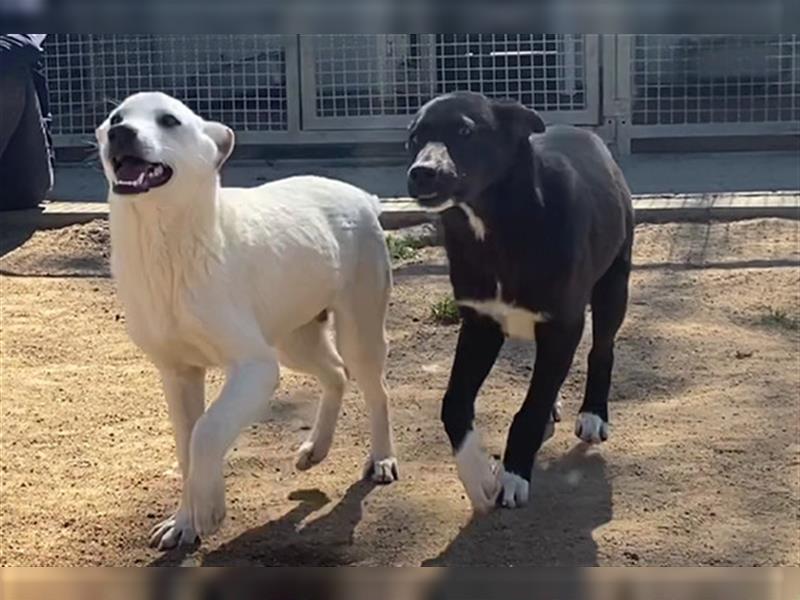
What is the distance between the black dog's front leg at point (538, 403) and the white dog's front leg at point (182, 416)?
91 centimetres

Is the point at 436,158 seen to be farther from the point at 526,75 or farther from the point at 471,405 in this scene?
the point at 526,75

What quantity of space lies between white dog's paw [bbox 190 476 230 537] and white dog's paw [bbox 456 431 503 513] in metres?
0.76

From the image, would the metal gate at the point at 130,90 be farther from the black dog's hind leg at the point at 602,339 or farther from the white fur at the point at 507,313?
the white fur at the point at 507,313

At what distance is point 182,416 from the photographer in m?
3.67

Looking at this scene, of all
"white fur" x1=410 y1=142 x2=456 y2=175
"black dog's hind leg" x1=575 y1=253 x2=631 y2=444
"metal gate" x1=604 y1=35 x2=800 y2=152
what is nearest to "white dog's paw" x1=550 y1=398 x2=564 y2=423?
"black dog's hind leg" x1=575 y1=253 x2=631 y2=444

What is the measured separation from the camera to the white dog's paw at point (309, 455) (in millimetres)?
4164

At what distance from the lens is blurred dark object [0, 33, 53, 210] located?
787 centimetres

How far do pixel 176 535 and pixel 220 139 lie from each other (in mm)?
1107

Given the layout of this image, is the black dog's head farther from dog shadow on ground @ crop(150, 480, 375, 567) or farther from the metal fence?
the metal fence

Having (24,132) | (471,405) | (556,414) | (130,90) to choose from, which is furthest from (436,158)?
(130,90)

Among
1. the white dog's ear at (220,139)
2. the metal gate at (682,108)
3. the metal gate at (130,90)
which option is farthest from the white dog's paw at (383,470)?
the metal gate at (682,108)

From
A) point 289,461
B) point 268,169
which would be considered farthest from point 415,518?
point 268,169

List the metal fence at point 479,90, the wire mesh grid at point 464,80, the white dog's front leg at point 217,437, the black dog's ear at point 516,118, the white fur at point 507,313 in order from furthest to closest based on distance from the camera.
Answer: the metal fence at point 479,90, the wire mesh grid at point 464,80, the white fur at point 507,313, the black dog's ear at point 516,118, the white dog's front leg at point 217,437

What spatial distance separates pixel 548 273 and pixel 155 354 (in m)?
1.11
